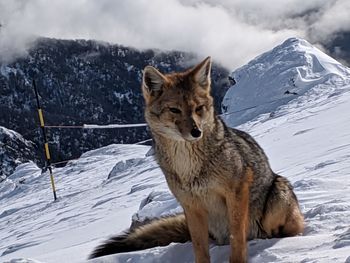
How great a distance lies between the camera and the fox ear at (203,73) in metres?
6.92

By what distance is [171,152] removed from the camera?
22.2ft

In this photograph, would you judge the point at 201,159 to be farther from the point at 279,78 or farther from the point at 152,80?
the point at 279,78

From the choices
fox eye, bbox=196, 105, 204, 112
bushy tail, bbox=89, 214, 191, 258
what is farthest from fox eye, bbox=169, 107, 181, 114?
bushy tail, bbox=89, 214, 191, 258

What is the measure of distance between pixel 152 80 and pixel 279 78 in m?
98.1

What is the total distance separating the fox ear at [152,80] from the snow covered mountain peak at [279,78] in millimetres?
67059

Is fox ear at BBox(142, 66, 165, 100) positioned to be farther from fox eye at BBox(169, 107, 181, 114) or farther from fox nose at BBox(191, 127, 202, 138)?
fox nose at BBox(191, 127, 202, 138)

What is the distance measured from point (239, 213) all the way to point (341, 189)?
413 centimetres

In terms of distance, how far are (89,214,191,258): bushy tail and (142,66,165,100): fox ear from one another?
6.38 ft

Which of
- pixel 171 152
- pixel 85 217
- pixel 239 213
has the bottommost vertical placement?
pixel 85 217

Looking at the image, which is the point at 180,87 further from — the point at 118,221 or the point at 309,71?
the point at 309,71

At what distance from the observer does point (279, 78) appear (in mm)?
103125

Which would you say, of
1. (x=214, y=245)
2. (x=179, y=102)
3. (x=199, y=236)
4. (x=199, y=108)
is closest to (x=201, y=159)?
(x=199, y=108)

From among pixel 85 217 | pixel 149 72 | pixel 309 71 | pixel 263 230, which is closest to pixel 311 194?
pixel 263 230

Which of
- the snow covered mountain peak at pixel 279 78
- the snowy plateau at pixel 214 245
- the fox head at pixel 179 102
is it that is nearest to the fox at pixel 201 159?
the fox head at pixel 179 102
